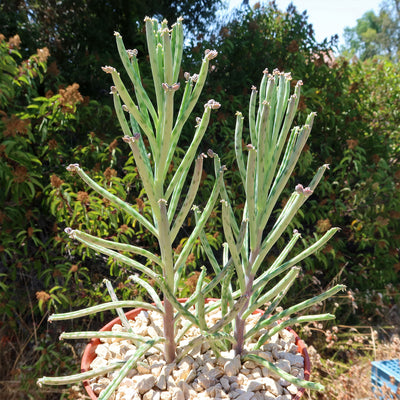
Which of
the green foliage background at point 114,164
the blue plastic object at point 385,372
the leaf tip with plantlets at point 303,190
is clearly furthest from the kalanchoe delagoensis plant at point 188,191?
the blue plastic object at point 385,372

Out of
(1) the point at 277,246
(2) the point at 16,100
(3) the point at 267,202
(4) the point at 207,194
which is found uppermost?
(2) the point at 16,100

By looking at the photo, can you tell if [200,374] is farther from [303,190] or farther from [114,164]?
[114,164]

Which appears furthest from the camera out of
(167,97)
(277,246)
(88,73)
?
(88,73)

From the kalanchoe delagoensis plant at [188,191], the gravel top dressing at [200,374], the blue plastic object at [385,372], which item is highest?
the kalanchoe delagoensis plant at [188,191]

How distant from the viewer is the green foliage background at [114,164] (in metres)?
2.19

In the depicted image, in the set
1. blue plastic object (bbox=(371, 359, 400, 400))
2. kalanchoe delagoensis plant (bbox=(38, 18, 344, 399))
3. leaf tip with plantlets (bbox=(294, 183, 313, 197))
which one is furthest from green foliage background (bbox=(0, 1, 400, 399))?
leaf tip with plantlets (bbox=(294, 183, 313, 197))

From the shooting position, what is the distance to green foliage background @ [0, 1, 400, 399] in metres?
2.19

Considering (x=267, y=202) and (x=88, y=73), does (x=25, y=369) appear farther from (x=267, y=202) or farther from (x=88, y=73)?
(x=88, y=73)

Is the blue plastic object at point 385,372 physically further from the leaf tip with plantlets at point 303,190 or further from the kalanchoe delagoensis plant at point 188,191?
the leaf tip with plantlets at point 303,190

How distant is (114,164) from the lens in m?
2.37

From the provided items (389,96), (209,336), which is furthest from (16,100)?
(389,96)

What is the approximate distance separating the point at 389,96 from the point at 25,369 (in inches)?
143

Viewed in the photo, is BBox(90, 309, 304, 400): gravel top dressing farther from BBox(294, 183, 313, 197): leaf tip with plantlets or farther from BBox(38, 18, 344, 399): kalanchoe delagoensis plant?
BBox(294, 183, 313, 197): leaf tip with plantlets

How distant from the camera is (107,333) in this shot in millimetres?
1146
